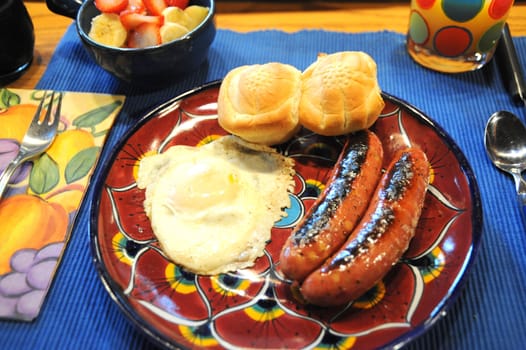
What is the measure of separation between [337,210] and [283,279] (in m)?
0.24

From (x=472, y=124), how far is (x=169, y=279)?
1.25m

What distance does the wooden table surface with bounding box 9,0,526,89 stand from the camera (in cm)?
225

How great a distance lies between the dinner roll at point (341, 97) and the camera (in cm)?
143

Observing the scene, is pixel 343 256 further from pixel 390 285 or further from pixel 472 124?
pixel 472 124

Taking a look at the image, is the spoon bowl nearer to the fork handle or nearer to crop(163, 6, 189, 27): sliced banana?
crop(163, 6, 189, 27): sliced banana

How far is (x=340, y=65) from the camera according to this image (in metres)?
1.46

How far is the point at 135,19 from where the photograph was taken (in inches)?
69.1

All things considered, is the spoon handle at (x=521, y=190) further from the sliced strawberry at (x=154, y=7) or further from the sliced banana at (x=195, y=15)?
the sliced strawberry at (x=154, y=7)

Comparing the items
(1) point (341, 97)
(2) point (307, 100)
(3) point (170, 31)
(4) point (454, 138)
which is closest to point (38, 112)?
(3) point (170, 31)

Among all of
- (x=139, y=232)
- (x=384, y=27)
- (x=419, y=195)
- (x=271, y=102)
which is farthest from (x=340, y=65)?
(x=384, y=27)

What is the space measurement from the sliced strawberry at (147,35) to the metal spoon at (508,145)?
4.20ft

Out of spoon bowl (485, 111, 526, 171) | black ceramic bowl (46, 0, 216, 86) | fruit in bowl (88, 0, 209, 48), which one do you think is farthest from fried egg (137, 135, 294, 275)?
spoon bowl (485, 111, 526, 171)

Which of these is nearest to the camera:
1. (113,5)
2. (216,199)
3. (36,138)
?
(216,199)

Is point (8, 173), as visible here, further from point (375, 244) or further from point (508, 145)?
point (508, 145)
